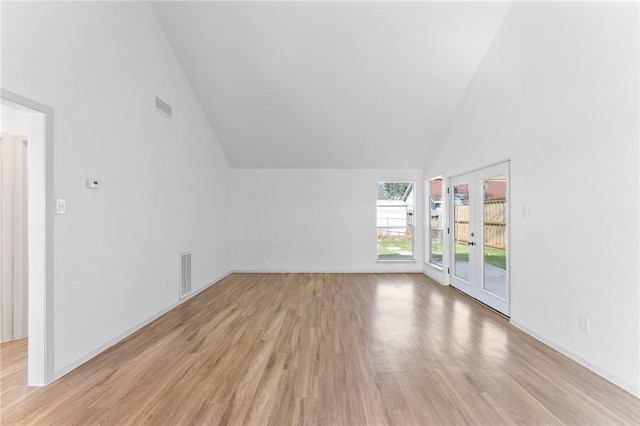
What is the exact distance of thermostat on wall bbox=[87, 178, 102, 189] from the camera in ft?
9.21

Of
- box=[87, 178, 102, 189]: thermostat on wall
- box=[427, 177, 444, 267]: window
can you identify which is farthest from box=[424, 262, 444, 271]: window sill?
box=[87, 178, 102, 189]: thermostat on wall

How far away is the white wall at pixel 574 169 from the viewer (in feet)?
7.63

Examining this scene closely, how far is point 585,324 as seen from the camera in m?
2.65

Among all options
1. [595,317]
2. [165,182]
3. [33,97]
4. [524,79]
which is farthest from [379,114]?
[33,97]

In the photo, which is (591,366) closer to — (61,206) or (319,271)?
(61,206)

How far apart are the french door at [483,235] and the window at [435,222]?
1.90 ft

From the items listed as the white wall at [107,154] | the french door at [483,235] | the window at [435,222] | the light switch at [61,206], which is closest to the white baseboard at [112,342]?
the white wall at [107,154]

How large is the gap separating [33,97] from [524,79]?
16.0 feet

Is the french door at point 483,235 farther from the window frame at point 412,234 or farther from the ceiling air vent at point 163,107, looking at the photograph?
the ceiling air vent at point 163,107

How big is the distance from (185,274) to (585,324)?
16.4ft

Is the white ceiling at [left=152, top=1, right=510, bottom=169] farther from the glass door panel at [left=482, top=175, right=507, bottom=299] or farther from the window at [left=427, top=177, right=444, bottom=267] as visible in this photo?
the glass door panel at [left=482, top=175, right=507, bottom=299]

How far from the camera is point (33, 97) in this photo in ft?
7.49

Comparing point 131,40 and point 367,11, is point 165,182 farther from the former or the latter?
point 367,11

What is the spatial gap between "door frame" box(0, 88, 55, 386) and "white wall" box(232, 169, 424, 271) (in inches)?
184
